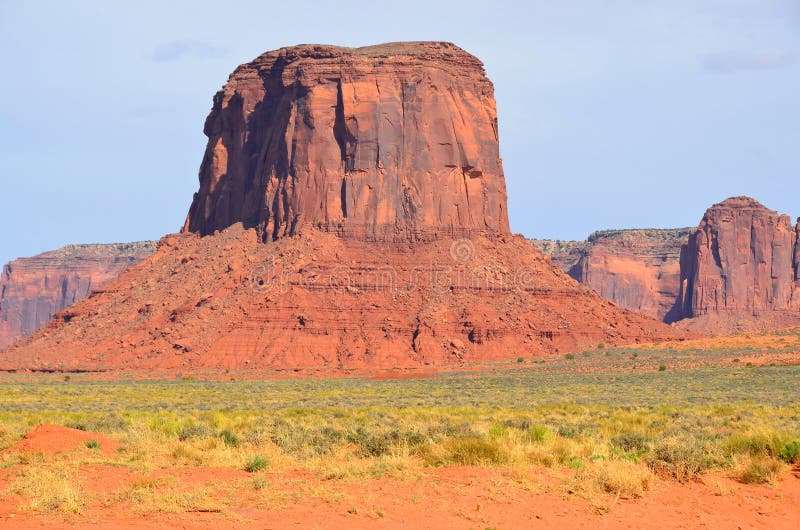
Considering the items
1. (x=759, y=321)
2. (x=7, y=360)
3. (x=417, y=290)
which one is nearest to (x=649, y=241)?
(x=759, y=321)

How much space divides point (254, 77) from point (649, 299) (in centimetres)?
10427

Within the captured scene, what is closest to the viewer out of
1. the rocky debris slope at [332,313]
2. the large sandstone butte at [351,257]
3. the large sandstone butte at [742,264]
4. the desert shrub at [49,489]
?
the desert shrub at [49,489]

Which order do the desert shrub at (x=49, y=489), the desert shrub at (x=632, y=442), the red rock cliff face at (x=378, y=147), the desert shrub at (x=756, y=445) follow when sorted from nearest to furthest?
the desert shrub at (x=49, y=489) → the desert shrub at (x=756, y=445) → the desert shrub at (x=632, y=442) → the red rock cliff face at (x=378, y=147)

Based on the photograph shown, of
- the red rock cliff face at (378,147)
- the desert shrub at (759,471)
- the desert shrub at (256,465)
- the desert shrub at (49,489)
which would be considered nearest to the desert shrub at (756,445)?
the desert shrub at (759,471)

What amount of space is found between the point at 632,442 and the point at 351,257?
216 feet

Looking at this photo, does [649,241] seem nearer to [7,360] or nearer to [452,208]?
[452,208]

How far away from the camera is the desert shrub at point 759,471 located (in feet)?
61.3

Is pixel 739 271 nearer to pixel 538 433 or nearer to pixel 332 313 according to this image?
pixel 332 313

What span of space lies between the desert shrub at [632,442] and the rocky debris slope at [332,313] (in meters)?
54.8

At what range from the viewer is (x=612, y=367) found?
7094cm

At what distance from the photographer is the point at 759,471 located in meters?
18.9

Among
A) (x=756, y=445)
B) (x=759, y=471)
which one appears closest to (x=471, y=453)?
(x=759, y=471)

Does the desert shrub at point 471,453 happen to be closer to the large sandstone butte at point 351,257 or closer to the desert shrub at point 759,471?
the desert shrub at point 759,471

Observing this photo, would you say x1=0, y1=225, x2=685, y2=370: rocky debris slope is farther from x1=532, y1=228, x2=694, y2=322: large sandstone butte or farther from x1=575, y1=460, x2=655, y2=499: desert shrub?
x1=532, y1=228, x2=694, y2=322: large sandstone butte
